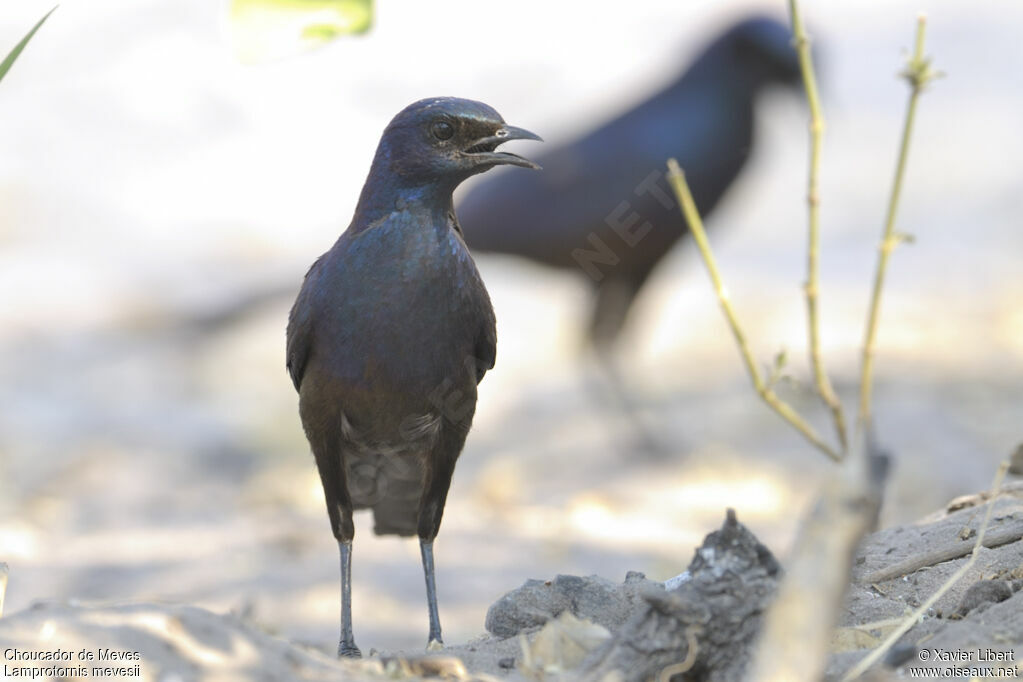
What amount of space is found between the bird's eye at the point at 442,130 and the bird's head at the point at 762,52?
12.8ft

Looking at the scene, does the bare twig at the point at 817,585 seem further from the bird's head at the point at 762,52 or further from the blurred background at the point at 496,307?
the bird's head at the point at 762,52

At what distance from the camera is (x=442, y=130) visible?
3.10 metres

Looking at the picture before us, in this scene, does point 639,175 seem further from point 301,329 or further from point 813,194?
point 813,194

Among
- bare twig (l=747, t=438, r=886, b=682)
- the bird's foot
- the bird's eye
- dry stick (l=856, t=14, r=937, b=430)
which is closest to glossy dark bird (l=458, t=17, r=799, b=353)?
the bird's eye

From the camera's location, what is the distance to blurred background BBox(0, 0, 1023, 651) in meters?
5.98

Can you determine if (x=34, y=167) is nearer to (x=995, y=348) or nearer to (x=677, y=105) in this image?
(x=677, y=105)

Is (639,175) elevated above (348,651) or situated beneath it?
elevated above

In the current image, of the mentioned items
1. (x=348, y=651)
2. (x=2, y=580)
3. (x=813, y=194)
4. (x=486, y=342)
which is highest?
(x=813, y=194)

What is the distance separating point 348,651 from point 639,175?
3650mm

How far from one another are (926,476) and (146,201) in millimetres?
6292

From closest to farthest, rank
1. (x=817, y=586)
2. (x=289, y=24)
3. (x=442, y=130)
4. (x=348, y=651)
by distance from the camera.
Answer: (x=817, y=586)
(x=289, y=24)
(x=442, y=130)
(x=348, y=651)

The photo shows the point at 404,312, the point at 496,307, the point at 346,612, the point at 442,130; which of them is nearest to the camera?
the point at 404,312

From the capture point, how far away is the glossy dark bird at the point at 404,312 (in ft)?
9.88

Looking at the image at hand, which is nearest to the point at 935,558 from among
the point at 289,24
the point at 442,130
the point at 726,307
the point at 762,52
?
the point at 726,307
